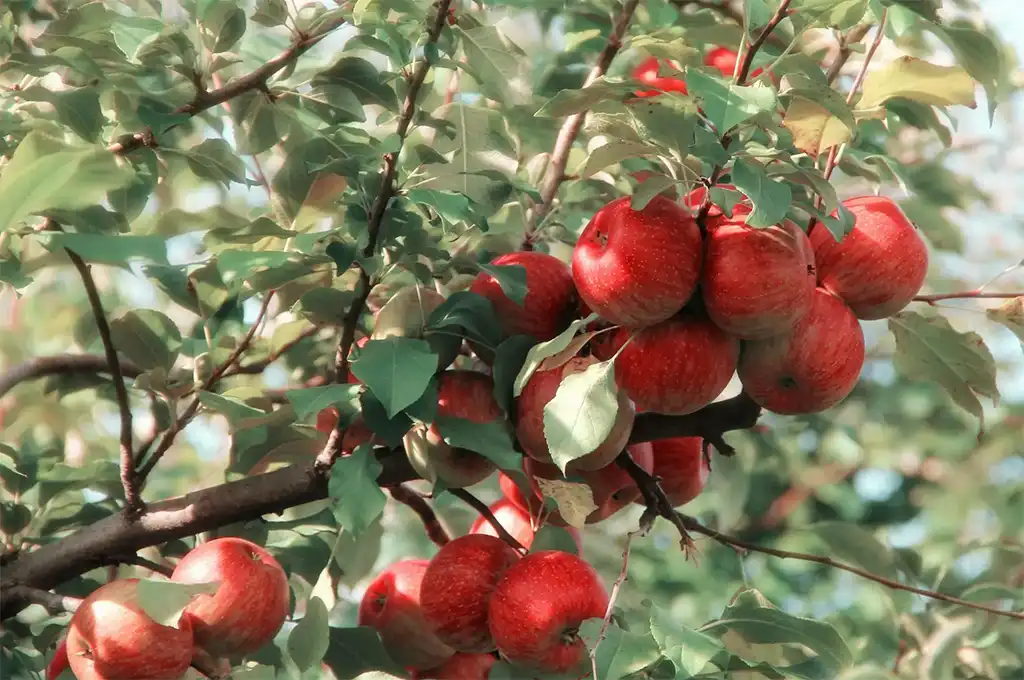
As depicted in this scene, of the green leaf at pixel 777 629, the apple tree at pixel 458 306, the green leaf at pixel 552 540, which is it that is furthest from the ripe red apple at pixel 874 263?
the green leaf at pixel 552 540

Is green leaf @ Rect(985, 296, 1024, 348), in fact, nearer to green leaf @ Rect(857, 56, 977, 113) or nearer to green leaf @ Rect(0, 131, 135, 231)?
green leaf @ Rect(857, 56, 977, 113)

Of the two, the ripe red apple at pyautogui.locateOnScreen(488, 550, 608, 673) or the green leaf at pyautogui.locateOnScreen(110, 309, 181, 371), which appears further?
the green leaf at pyautogui.locateOnScreen(110, 309, 181, 371)

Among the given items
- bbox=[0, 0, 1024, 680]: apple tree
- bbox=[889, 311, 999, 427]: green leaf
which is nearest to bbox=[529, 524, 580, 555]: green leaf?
bbox=[0, 0, 1024, 680]: apple tree

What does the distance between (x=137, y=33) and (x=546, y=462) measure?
0.64 metres

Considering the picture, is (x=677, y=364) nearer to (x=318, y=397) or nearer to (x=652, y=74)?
(x=318, y=397)

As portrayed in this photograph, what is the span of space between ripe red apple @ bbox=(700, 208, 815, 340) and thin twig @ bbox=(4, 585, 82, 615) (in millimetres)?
750

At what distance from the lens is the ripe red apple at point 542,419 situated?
1.25m

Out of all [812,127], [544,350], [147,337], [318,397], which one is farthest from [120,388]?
[812,127]

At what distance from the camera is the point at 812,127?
1.21 meters

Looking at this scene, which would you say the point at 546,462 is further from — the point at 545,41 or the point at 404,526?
the point at 404,526

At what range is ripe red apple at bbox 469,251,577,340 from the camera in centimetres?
136

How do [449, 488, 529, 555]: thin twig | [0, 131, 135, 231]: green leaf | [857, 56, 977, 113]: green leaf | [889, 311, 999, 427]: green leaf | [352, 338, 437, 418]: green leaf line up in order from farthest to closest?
[449, 488, 529, 555]: thin twig
[889, 311, 999, 427]: green leaf
[857, 56, 977, 113]: green leaf
[352, 338, 437, 418]: green leaf
[0, 131, 135, 231]: green leaf

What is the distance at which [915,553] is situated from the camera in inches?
78.2

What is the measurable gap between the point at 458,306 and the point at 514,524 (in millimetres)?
416
